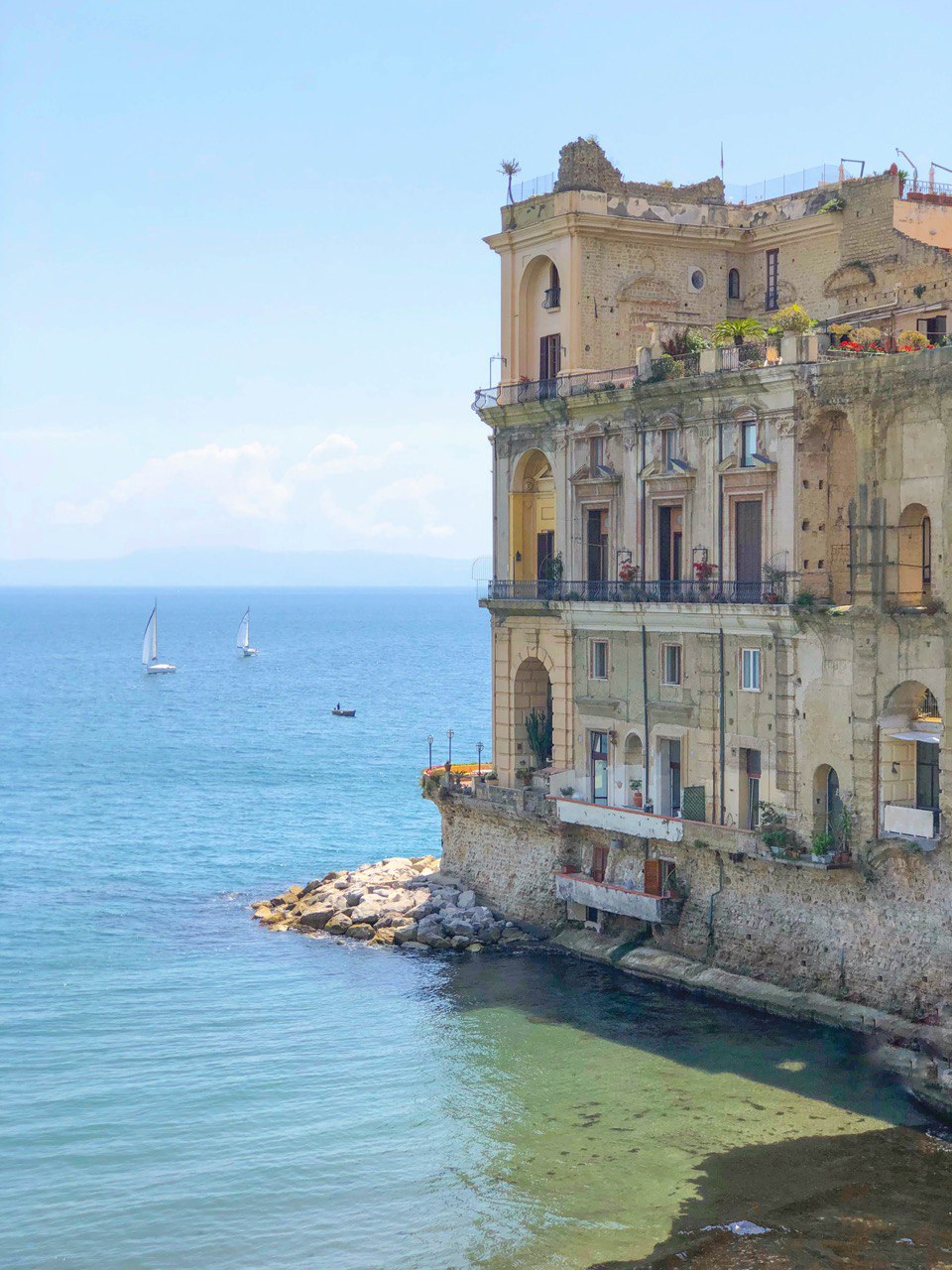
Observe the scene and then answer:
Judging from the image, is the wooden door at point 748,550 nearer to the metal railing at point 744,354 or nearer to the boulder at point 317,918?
the metal railing at point 744,354

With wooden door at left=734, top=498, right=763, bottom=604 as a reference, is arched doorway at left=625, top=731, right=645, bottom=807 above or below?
below

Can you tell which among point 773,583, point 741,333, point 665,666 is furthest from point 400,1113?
point 741,333

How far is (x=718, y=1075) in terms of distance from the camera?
37969mm

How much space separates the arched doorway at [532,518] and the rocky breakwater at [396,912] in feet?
34.0

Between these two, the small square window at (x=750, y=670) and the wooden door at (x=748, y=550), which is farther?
the wooden door at (x=748, y=550)

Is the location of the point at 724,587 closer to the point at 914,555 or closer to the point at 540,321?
the point at 914,555

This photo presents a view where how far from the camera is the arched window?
5356cm

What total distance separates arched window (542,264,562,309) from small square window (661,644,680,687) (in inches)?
494

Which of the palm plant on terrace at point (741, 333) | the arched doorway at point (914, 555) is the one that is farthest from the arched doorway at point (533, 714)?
the arched doorway at point (914, 555)

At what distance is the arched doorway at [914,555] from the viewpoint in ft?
132

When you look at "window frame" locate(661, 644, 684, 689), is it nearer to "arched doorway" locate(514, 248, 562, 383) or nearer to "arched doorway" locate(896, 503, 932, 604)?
"arched doorway" locate(896, 503, 932, 604)

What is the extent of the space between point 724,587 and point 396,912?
1497 cm

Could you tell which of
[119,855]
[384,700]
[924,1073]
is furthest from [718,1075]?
[384,700]

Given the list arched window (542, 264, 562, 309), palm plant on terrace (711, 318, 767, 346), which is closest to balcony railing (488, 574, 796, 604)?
palm plant on terrace (711, 318, 767, 346)
